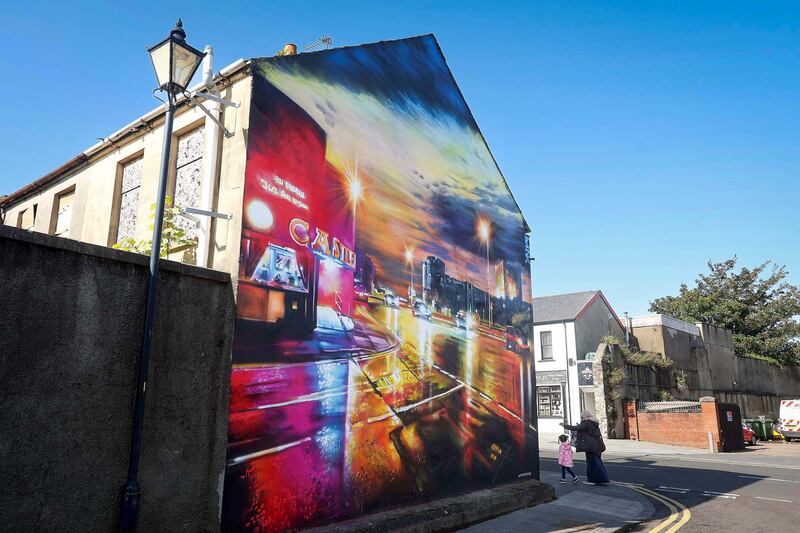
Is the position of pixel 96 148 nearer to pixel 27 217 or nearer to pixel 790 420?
pixel 27 217

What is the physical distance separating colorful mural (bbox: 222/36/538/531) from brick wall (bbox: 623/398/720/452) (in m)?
19.0

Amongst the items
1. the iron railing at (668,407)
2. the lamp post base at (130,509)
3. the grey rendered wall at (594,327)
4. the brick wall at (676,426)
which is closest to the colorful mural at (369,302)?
the lamp post base at (130,509)

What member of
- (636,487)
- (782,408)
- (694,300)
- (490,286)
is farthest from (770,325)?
(490,286)

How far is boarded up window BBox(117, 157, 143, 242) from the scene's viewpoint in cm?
878

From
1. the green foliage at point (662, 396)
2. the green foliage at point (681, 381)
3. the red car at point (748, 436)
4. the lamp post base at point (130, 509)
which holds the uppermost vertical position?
the green foliage at point (681, 381)

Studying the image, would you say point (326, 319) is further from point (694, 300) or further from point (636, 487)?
A: point (694, 300)

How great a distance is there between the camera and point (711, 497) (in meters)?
12.9

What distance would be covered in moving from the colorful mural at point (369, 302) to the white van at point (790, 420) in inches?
1156

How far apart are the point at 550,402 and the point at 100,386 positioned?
101 ft

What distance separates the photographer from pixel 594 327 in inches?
1385

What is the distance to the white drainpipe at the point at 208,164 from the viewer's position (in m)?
6.75

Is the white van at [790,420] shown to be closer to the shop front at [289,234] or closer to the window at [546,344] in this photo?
the window at [546,344]

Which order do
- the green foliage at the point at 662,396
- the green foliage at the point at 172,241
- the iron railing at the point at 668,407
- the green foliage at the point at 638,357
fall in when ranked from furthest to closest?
the green foliage at the point at 662,396 → the green foliage at the point at 638,357 → the iron railing at the point at 668,407 → the green foliage at the point at 172,241

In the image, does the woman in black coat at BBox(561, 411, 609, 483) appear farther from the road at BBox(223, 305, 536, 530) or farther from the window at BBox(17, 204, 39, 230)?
the window at BBox(17, 204, 39, 230)
